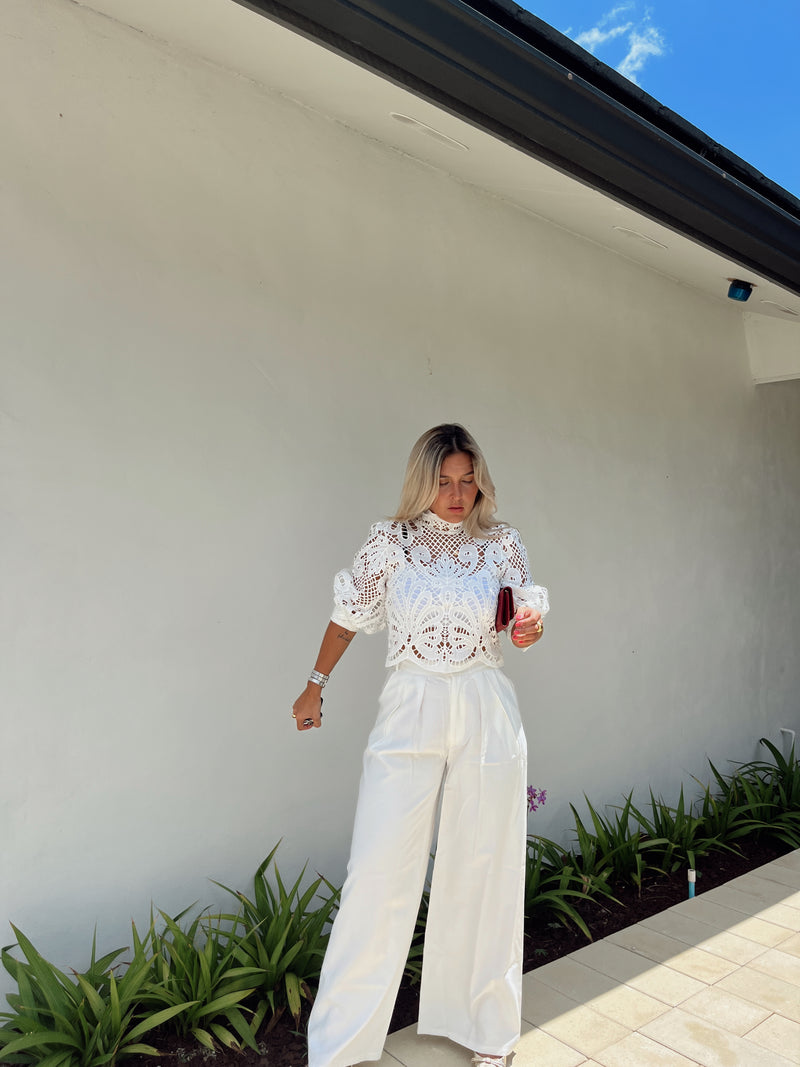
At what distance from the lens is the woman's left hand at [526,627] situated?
7.29 ft

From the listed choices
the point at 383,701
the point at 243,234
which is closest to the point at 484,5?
the point at 243,234

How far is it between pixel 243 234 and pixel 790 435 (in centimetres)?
437

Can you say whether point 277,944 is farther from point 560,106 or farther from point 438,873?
point 560,106

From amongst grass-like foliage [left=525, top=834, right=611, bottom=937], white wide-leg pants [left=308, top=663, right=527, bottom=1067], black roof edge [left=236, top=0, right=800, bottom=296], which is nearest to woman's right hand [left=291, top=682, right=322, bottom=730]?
white wide-leg pants [left=308, top=663, right=527, bottom=1067]

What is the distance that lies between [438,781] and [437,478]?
84 centimetres

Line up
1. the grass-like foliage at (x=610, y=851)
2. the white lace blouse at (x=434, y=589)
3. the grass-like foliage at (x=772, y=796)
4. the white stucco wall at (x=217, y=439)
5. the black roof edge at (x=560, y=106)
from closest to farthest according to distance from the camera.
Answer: the black roof edge at (x=560, y=106) < the white lace blouse at (x=434, y=589) < the white stucco wall at (x=217, y=439) < the grass-like foliage at (x=610, y=851) < the grass-like foliage at (x=772, y=796)

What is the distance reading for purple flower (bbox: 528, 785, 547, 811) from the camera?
12.1ft

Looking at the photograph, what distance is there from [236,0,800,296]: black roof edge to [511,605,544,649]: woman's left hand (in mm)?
1329

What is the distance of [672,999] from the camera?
2729mm

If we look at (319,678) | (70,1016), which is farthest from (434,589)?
(70,1016)

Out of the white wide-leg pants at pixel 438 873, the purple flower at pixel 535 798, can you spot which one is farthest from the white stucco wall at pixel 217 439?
the white wide-leg pants at pixel 438 873

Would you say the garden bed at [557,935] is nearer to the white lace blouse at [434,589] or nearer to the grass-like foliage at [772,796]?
the grass-like foliage at [772,796]

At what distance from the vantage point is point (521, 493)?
384 cm

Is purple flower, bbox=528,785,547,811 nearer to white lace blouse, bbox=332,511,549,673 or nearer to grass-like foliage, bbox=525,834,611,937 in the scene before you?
grass-like foliage, bbox=525,834,611,937
